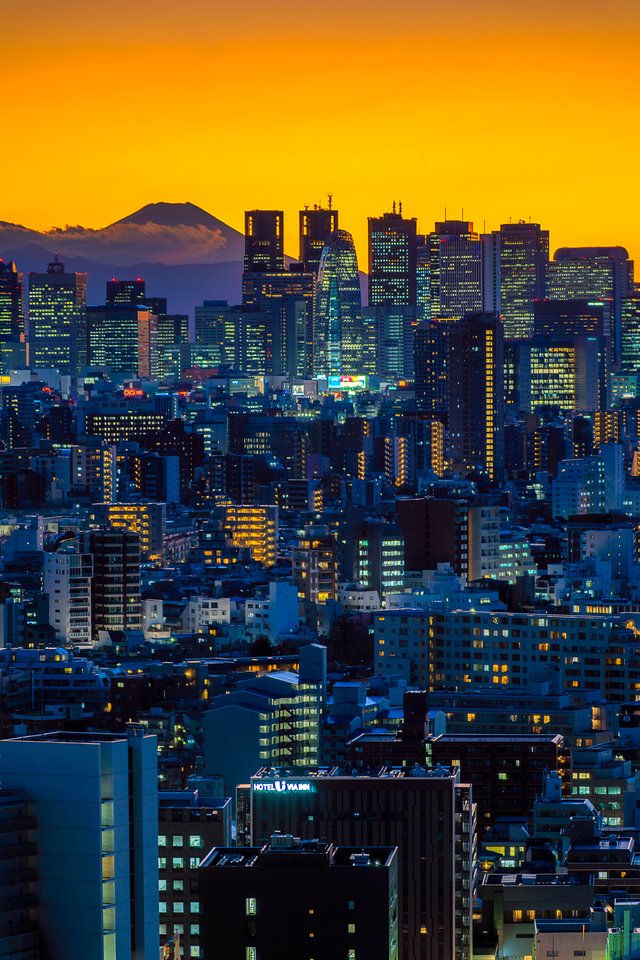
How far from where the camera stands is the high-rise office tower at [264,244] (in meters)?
124

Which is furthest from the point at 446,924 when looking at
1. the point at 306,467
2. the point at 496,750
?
the point at 306,467

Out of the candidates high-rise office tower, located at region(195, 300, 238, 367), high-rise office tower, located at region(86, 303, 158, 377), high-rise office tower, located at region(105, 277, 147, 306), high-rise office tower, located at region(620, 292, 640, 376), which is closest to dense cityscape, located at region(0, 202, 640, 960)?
high-rise office tower, located at region(620, 292, 640, 376)

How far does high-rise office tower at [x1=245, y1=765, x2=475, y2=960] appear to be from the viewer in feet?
71.7

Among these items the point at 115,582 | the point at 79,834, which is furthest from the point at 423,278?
the point at 79,834

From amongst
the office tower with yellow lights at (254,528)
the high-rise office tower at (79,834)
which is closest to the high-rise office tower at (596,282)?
the office tower with yellow lights at (254,528)

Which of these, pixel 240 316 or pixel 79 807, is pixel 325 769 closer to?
pixel 79 807

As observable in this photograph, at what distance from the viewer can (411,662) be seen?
1506 inches

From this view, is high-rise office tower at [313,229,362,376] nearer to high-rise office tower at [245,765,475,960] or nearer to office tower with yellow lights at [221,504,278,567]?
office tower with yellow lights at [221,504,278,567]

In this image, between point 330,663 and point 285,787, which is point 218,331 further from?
point 285,787

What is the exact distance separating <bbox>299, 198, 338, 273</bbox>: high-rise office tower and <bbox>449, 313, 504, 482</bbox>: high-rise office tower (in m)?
38.5

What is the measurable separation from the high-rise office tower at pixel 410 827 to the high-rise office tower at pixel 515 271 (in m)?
92.2

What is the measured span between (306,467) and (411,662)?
1729 inches

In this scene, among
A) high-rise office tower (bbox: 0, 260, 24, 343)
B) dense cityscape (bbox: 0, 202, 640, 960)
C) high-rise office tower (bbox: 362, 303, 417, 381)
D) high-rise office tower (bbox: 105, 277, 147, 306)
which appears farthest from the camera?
high-rise office tower (bbox: 362, 303, 417, 381)

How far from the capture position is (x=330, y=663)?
1566 inches
